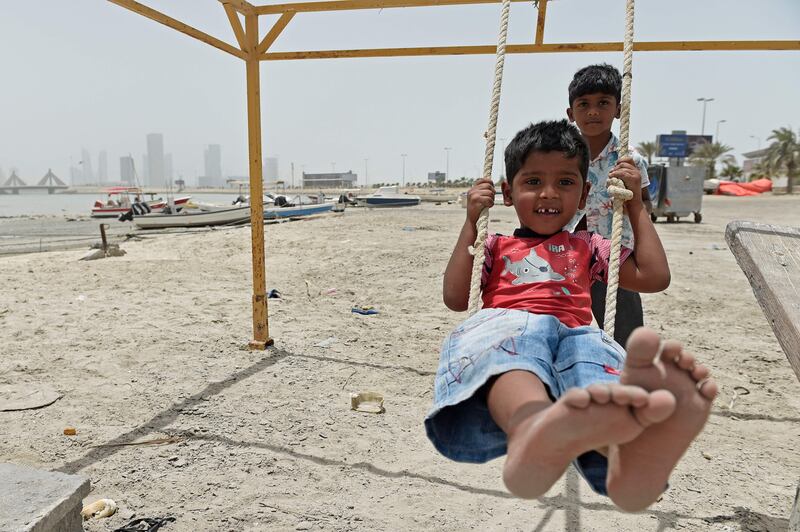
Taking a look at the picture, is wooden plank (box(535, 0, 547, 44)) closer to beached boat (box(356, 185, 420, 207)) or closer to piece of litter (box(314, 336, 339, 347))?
piece of litter (box(314, 336, 339, 347))

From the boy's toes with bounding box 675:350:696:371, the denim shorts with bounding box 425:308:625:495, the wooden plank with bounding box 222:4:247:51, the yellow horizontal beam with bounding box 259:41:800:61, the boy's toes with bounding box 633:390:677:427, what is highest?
the wooden plank with bounding box 222:4:247:51

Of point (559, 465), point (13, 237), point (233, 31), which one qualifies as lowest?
point (13, 237)

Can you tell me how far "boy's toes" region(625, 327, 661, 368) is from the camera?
42.6 inches

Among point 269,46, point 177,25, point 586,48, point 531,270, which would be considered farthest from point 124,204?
point 531,270

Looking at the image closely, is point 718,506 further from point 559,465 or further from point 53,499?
point 53,499

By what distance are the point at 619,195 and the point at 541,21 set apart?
2194 mm

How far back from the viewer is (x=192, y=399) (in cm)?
386

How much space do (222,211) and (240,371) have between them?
18.9 meters

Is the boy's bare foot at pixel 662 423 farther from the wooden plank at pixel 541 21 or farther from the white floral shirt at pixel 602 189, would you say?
the wooden plank at pixel 541 21

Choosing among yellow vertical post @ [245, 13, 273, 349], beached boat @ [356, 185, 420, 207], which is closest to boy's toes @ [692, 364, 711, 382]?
yellow vertical post @ [245, 13, 273, 349]

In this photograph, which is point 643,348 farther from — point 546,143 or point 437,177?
point 437,177

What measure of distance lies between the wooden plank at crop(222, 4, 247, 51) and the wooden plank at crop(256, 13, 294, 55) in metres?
0.12

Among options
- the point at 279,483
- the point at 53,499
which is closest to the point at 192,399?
the point at 279,483

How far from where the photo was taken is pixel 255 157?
445cm
